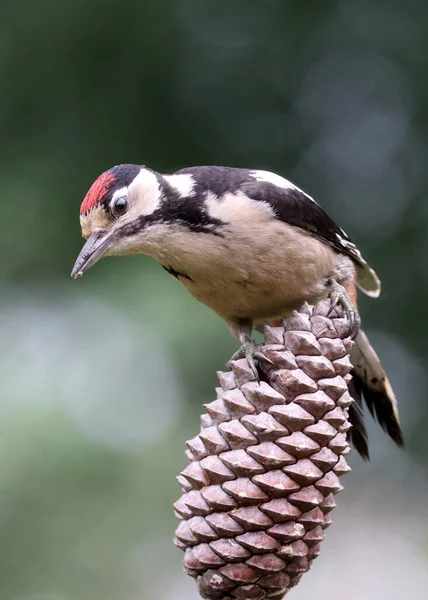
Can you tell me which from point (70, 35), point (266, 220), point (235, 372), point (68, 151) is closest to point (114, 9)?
point (70, 35)

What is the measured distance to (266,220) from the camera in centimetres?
126

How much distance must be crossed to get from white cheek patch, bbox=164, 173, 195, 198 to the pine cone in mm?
526

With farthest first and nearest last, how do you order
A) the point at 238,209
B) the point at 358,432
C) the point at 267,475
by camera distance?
the point at 238,209 → the point at 358,432 → the point at 267,475

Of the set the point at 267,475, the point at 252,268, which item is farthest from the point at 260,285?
the point at 267,475

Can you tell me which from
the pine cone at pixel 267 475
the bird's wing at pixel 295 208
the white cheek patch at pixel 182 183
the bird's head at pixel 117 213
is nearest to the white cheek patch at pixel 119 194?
the bird's head at pixel 117 213

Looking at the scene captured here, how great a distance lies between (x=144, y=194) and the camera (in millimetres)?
1228

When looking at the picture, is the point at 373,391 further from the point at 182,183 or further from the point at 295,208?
the point at 182,183

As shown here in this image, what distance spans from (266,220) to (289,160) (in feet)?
3.97

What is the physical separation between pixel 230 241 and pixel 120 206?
20 centimetres

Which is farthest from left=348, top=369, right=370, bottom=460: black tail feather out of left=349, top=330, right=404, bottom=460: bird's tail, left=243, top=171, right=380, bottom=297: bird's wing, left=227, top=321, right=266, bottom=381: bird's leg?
left=243, top=171, right=380, bottom=297: bird's wing

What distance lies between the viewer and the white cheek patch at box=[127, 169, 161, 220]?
1203mm

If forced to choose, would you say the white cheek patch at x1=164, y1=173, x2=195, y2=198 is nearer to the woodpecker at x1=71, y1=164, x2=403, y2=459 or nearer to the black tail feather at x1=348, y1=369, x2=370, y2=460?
the woodpecker at x1=71, y1=164, x2=403, y2=459

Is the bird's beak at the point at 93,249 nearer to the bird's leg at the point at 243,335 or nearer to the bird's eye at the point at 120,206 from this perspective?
the bird's eye at the point at 120,206

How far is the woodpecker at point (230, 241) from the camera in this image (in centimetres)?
118
